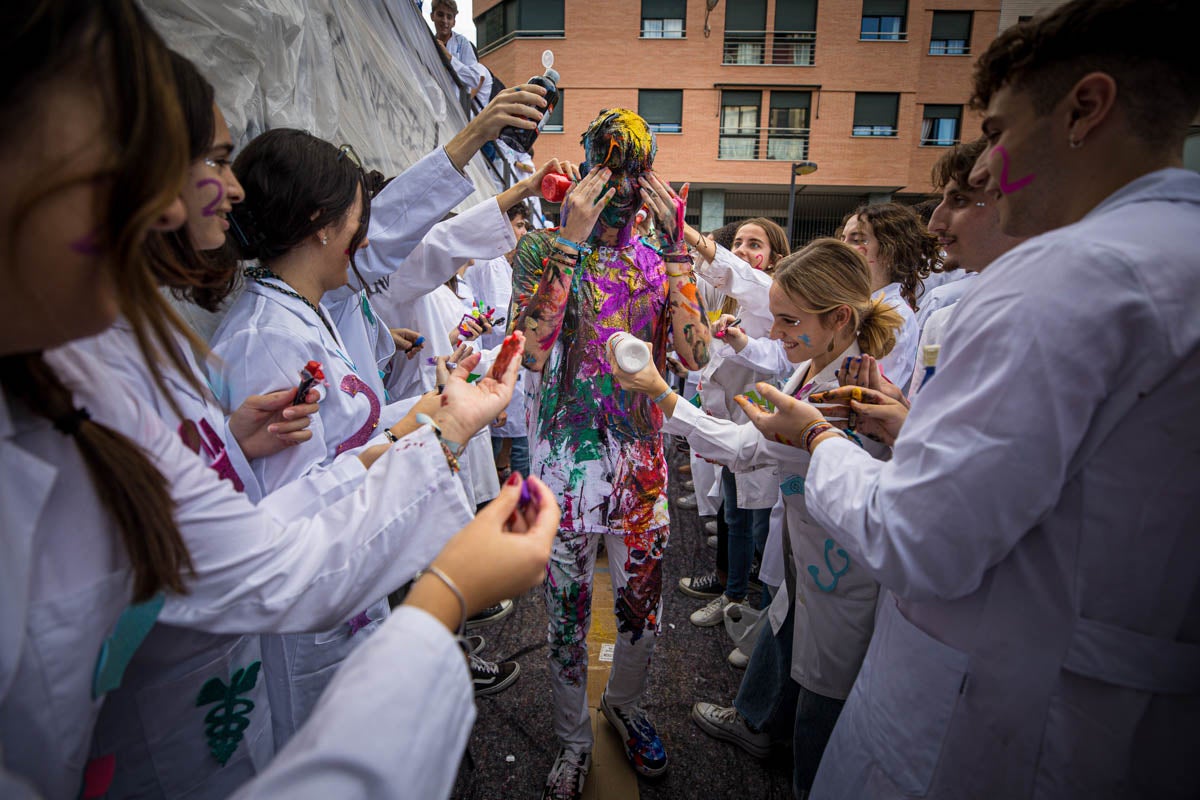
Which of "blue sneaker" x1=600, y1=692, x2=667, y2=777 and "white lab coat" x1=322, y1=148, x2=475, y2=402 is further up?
"white lab coat" x1=322, y1=148, x2=475, y2=402

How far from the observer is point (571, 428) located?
82.3 inches

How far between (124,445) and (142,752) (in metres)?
0.70

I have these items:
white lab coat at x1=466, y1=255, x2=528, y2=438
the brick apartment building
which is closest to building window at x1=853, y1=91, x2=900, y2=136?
the brick apartment building

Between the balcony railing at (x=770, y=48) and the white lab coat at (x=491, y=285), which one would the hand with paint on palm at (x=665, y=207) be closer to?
the white lab coat at (x=491, y=285)

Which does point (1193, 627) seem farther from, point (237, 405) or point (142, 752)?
point (237, 405)

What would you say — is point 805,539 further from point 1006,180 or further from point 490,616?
point 490,616

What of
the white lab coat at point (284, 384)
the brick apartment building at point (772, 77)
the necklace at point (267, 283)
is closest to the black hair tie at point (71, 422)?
the white lab coat at point (284, 384)

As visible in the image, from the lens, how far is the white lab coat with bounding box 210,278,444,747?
1.52m

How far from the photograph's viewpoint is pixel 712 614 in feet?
10.7

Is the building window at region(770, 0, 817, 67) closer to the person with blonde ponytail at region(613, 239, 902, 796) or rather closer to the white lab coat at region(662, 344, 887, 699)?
the person with blonde ponytail at region(613, 239, 902, 796)

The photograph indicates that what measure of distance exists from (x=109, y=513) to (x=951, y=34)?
26.4 metres

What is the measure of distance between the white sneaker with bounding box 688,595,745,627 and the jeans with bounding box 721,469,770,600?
0.06 metres

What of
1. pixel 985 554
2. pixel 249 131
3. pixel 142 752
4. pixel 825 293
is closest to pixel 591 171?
pixel 825 293

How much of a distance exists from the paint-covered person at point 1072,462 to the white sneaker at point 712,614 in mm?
2201
